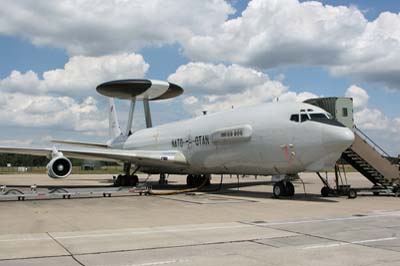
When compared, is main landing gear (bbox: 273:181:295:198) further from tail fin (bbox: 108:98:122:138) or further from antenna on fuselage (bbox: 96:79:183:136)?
tail fin (bbox: 108:98:122:138)

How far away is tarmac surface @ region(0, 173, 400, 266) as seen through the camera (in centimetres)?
742

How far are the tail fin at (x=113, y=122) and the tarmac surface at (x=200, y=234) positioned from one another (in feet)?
92.1

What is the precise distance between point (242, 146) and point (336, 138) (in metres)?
4.78

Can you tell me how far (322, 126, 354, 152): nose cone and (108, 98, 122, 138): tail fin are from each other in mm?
29238

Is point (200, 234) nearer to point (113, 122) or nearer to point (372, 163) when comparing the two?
point (372, 163)

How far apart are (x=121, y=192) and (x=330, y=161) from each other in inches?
386

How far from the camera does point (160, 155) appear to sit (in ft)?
88.7

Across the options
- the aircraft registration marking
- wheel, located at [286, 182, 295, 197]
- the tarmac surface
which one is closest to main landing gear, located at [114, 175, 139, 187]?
the aircraft registration marking

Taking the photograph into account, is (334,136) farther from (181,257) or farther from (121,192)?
(181,257)

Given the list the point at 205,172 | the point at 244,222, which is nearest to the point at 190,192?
the point at 205,172

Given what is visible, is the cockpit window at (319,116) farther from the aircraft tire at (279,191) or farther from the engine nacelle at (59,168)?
the engine nacelle at (59,168)

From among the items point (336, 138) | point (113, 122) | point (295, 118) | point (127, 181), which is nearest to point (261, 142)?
point (295, 118)

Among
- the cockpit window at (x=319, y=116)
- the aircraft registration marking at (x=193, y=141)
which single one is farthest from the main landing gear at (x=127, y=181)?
the cockpit window at (x=319, y=116)

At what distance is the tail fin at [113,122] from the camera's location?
44562 mm
